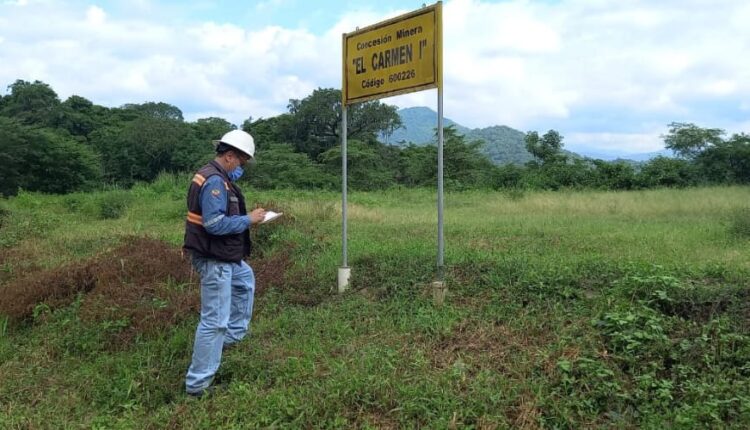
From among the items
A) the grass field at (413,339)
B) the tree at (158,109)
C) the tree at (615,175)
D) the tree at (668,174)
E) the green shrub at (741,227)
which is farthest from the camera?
the tree at (158,109)

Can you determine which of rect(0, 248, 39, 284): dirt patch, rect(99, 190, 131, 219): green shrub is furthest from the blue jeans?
rect(99, 190, 131, 219): green shrub

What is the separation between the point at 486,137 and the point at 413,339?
60.9 meters

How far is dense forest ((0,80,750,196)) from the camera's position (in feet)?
80.6

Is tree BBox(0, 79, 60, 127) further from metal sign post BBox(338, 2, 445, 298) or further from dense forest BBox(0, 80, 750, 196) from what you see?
metal sign post BBox(338, 2, 445, 298)

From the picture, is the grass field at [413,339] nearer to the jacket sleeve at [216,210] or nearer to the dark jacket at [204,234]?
the dark jacket at [204,234]

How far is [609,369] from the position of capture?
340 cm

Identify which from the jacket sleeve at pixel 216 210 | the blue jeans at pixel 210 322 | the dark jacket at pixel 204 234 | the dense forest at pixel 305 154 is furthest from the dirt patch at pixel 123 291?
the dense forest at pixel 305 154

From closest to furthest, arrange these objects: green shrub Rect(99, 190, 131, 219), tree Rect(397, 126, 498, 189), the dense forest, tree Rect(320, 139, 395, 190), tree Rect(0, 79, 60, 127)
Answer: green shrub Rect(99, 190, 131, 219), the dense forest, tree Rect(397, 126, 498, 189), tree Rect(320, 139, 395, 190), tree Rect(0, 79, 60, 127)

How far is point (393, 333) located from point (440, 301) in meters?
0.63

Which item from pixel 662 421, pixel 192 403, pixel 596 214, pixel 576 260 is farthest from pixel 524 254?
pixel 596 214

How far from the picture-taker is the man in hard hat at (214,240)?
377 centimetres

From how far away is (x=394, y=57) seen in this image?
5.29m

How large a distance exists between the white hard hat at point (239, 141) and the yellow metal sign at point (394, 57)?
1.78 metres

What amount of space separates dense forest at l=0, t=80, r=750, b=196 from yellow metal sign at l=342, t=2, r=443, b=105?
A: 19.1 metres
